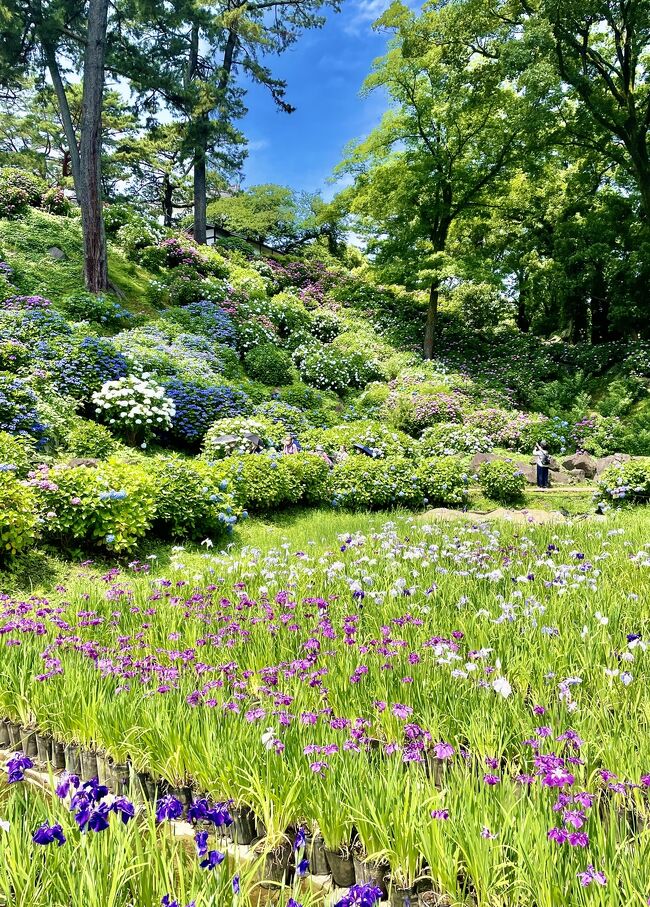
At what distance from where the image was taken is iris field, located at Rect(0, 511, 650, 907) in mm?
1565

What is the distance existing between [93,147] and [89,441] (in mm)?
9340

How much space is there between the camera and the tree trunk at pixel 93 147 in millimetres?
12797

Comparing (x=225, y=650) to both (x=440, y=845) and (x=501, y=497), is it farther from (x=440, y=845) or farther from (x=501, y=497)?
(x=501, y=497)

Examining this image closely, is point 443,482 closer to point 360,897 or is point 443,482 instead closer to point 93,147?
point 360,897

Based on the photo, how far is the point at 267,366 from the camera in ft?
51.6

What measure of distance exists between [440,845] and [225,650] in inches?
73.5

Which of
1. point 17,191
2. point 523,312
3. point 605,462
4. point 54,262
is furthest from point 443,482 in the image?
point 523,312

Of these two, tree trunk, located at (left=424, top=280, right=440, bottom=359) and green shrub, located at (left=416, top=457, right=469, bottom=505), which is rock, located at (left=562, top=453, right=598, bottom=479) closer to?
green shrub, located at (left=416, top=457, right=469, bottom=505)

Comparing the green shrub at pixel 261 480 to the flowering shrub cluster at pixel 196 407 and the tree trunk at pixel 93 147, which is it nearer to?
the flowering shrub cluster at pixel 196 407

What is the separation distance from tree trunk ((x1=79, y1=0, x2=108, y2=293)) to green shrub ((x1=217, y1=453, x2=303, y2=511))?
359 inches

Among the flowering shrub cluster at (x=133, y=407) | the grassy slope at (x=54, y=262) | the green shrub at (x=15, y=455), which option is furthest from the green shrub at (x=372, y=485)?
the grassy slope at (x=54, y=262)

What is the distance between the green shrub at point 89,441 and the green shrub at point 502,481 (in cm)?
759

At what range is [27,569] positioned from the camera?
18.0 feet

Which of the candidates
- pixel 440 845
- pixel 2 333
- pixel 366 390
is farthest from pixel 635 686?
pixel 366 390
